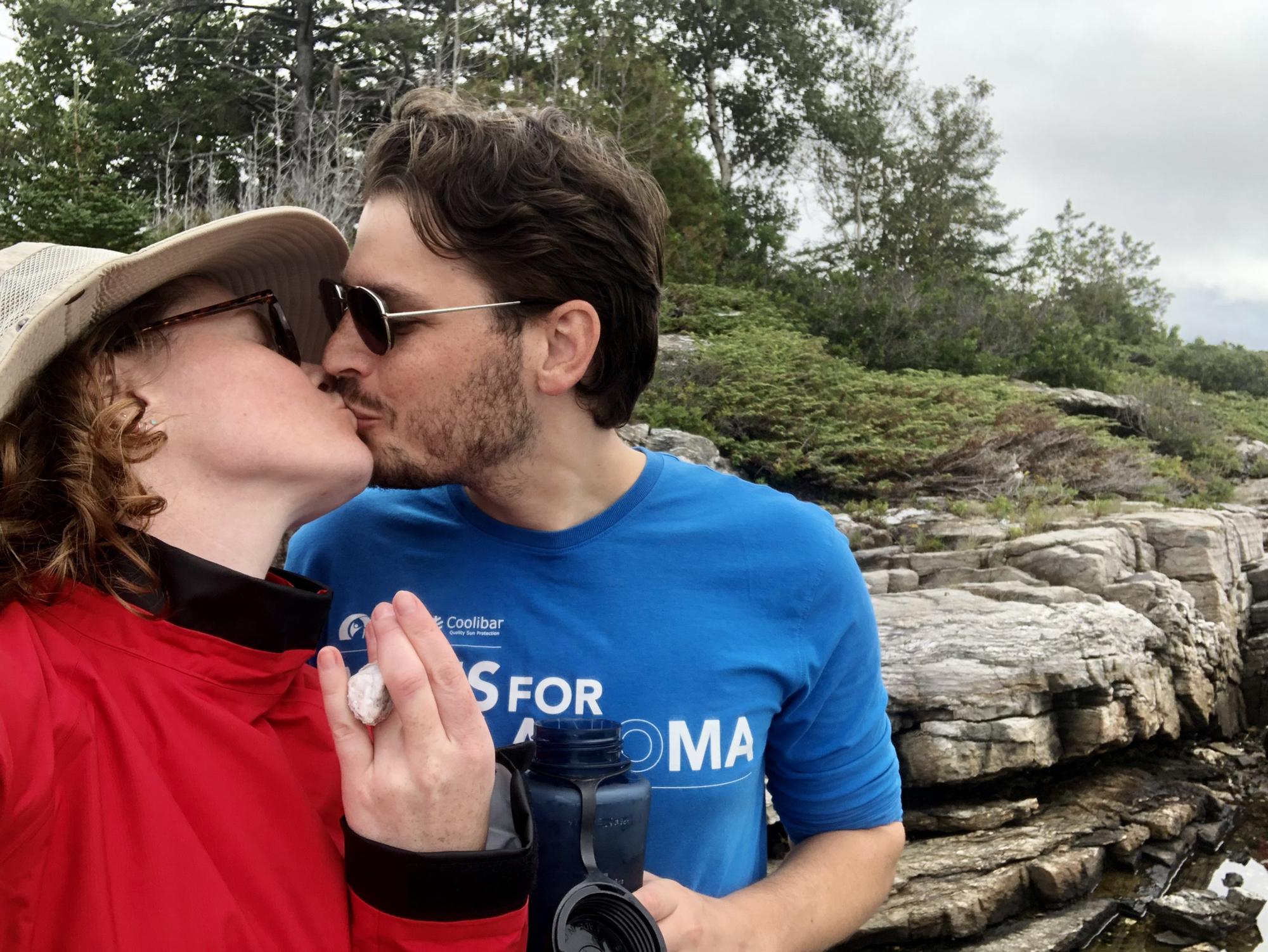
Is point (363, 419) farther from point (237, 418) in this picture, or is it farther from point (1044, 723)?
point (1044, 723)

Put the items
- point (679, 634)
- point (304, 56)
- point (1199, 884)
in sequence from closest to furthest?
point (679, 634) → point (1199, 884) → point (304, 56)

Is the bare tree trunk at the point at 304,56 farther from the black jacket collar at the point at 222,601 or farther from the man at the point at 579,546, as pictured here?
the black jacket collar at the point at 222,601

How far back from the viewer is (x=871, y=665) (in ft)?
7.06

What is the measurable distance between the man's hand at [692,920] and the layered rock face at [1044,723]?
3891 millimetres

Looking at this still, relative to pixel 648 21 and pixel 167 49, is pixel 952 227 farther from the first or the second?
pixel 167 49

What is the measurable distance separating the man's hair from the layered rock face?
4.07 meters

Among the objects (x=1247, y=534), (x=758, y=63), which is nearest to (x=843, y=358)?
(x=1247, y=534)

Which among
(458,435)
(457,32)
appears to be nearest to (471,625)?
(458,435)

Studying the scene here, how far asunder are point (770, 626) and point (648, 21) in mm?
24757

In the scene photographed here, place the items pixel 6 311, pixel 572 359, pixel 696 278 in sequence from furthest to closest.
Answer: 1. pixel 696 278
2. pixel 572 359
3. pixel 6 311

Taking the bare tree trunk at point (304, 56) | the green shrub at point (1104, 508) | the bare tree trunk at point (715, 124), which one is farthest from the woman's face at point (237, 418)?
the bare tree trunk at point (715, 124)

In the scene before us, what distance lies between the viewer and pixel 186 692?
1.37 meters

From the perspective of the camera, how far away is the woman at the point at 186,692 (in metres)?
1.22

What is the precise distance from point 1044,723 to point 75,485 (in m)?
6.56
